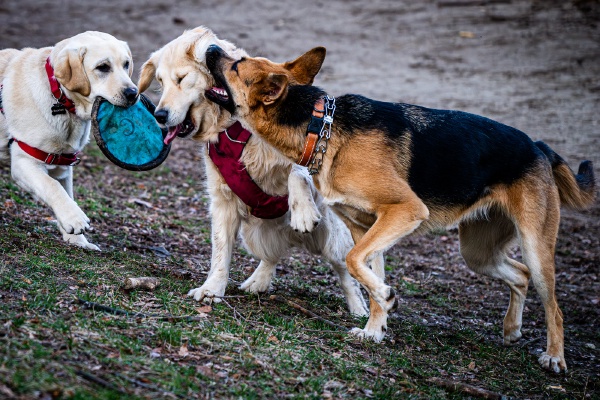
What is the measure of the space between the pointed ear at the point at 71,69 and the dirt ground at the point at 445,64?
69.8 inches

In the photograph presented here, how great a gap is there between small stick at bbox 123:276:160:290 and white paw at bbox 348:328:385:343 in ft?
5.27

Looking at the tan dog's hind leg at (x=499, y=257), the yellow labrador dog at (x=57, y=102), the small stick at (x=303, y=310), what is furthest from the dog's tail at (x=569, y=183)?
the yellow labrador dog at (x=57, y=102)

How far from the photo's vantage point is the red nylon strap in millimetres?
5059

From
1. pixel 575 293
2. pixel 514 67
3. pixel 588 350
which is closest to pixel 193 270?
pixel 588 350

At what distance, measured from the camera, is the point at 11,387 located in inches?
131

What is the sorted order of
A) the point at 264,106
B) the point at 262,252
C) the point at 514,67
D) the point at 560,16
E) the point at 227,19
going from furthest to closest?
the point at 227,19 → the point at 560,16 → the point at 514,67 → the point at 262,252 → the point at 264,106

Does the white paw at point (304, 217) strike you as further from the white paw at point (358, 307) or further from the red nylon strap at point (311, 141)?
the white paw at point (358, 307)

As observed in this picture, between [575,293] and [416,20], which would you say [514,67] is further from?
[575,293]

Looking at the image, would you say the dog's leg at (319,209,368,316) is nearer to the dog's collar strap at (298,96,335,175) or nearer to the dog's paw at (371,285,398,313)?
the dog's collar strap at (298,96,335,175)

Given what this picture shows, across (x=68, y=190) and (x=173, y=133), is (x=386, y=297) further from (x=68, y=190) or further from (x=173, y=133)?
(x=68, y=190)

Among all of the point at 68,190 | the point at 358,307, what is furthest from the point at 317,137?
the point at 68,190

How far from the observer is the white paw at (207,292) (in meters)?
5.39

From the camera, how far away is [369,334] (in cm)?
527

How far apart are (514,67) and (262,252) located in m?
11.4
